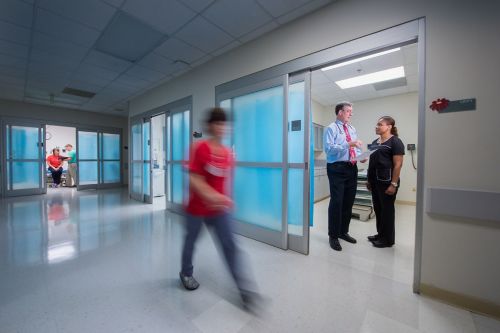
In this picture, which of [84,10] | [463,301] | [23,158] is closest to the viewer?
[463,301]

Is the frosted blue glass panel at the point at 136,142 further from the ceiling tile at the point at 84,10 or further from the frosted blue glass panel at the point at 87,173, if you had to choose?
the ceiling tile at the point at 84,10

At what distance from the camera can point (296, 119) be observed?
271cm

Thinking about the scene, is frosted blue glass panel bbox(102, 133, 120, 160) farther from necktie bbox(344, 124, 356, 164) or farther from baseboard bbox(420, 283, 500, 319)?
baseboard bbox(420, 283, 500, 319)

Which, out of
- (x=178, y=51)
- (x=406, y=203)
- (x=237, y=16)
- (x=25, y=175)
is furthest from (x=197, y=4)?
(x=25, y=175)

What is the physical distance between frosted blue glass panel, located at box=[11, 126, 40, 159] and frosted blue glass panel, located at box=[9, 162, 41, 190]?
0.25 metres

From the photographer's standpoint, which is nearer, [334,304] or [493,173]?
[493,173]

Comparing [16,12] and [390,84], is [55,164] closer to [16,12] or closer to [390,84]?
[16,12]

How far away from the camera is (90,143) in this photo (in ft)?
26.7

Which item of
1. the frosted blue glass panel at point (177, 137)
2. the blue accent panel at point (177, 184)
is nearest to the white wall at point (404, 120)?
the frosted blue glass panel at point (177, 137)

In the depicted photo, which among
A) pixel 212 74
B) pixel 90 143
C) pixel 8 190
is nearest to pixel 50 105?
pixel 90 143

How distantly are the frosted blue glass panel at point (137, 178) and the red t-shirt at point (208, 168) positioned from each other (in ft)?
16.6

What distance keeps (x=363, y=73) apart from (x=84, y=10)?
4536 millimetres

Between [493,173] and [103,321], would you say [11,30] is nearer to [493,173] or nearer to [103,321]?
[103,321]

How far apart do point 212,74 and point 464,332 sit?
4.05 metres
